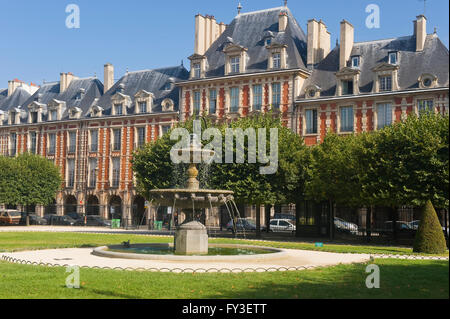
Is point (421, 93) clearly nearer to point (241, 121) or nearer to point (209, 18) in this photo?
point (241, 121)

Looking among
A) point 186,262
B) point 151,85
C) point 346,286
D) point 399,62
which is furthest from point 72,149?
point 346,286

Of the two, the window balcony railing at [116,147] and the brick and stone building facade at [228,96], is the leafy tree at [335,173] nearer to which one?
the brick and stone building facade at [228,96]

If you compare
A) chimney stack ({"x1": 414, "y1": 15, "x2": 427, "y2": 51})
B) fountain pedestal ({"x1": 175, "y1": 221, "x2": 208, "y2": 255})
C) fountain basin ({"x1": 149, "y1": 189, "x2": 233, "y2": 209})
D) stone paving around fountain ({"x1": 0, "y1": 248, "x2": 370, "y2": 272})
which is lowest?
stone paving around fountain ({"x1": 0, "y1": 248, "x2": 370, "y2": 272})

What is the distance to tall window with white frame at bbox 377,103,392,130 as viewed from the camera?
41125 mm

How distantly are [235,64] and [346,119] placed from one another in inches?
437

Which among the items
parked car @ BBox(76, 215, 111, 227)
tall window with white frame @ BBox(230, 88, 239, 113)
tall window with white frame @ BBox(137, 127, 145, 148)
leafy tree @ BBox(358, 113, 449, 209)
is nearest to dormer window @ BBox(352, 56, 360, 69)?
tall window with white frame @ BBox(230, 88, 239, 113)

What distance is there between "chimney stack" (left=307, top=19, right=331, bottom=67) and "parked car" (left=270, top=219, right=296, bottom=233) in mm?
14103

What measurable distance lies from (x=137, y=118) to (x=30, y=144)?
14.4 metres

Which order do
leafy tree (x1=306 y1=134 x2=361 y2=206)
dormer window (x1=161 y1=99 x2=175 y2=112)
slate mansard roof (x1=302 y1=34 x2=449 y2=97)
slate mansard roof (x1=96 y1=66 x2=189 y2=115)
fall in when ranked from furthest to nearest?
slate mansard roof (x1=96 y1=66 x2=189 y2=115) < dormer window (x1=161 y1=99 x2=175 y2=112) < slate mansard roof (x1=302 y1=34 x2=449 y2=97) < leafy tree (x1=306 y1=134 x2=361 y2=206)

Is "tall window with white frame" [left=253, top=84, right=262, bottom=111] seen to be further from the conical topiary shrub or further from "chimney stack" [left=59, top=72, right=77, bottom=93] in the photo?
"chimney stack" [left=59, top=72, right=77, bottom=93]

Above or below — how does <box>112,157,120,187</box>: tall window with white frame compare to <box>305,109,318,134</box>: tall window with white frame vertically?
below

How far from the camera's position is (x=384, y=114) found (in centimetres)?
4131

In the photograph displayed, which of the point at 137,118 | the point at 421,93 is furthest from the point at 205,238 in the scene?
the point at 137,118

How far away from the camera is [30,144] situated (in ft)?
200
